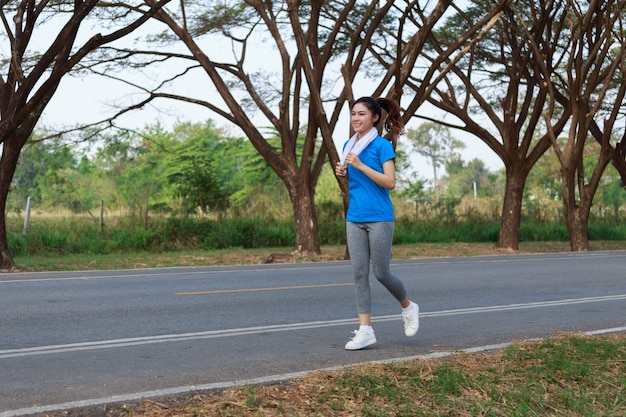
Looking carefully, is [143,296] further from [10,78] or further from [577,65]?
[577,65]

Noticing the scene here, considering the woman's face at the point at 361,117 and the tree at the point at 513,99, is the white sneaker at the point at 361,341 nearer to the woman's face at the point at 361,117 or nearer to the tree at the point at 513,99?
the woman's face at the point at 361,117

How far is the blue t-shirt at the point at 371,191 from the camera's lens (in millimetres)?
7016

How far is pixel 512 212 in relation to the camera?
84.1ft

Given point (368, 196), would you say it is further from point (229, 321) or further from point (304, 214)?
point (304, 214)

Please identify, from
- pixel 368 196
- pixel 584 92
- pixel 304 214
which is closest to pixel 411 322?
pixel 368 196

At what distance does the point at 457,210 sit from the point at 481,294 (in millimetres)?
21235

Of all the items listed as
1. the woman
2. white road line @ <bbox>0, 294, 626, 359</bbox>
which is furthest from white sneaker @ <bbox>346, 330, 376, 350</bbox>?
white road line @ <bbox>0, 294, 626, 359</bbox>

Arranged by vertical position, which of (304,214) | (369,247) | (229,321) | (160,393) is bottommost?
(160,393)

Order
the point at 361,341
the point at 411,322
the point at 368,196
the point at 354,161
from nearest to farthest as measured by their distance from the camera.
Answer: the point at 354,161 → the point at 368,196 → the point at 361,341 → the point at 411,322

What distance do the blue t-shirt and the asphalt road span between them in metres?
1.10

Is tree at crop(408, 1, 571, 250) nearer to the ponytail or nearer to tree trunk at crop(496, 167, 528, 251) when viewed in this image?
tree trunk at crop(496, 167, 528, 251)

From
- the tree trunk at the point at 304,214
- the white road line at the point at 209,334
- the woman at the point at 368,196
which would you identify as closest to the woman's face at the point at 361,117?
the woman at the point at 368,196

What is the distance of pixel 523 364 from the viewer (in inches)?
255

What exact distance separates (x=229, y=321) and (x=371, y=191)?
2770 millimetres
